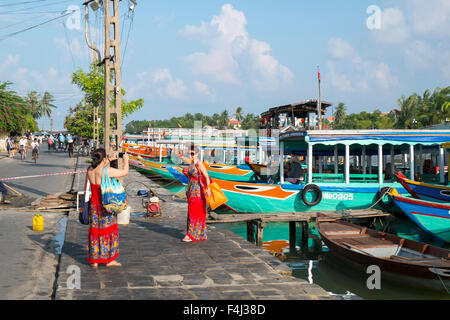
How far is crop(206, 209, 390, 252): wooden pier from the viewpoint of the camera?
35.7ft

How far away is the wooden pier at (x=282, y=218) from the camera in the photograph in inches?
428

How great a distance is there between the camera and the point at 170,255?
6.75 meters

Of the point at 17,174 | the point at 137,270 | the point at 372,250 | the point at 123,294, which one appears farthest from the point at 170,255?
the point at 17,174

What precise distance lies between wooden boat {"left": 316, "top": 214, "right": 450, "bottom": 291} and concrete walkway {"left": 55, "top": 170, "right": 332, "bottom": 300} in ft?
8.03

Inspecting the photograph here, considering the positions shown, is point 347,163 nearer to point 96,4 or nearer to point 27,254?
point 96,4

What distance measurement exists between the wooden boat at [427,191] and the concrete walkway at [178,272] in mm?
7578

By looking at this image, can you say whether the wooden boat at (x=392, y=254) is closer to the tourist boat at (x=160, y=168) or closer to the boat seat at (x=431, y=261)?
the boat seat at (x=431, y=261)

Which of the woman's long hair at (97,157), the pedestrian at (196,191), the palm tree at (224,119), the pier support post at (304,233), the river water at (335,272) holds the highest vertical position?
the palm tree at (224,119)

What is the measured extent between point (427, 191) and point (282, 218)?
5.01m

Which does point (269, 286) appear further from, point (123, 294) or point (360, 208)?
point (360, 208)

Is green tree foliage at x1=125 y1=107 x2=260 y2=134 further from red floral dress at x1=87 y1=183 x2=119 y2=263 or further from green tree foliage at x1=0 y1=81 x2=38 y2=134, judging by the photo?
red floral dress at x1=87 y1=183 x2=119 y2=263

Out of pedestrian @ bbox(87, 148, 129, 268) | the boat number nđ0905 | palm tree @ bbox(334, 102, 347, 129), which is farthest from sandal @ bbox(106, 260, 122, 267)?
palm tree @ bbox(334, 102, 347, 129)

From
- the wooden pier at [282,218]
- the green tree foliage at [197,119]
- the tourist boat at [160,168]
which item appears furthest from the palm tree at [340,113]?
the wooden pier at [282,218]

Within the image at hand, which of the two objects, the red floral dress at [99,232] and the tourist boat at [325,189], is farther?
the tourist boat at [325,189]
